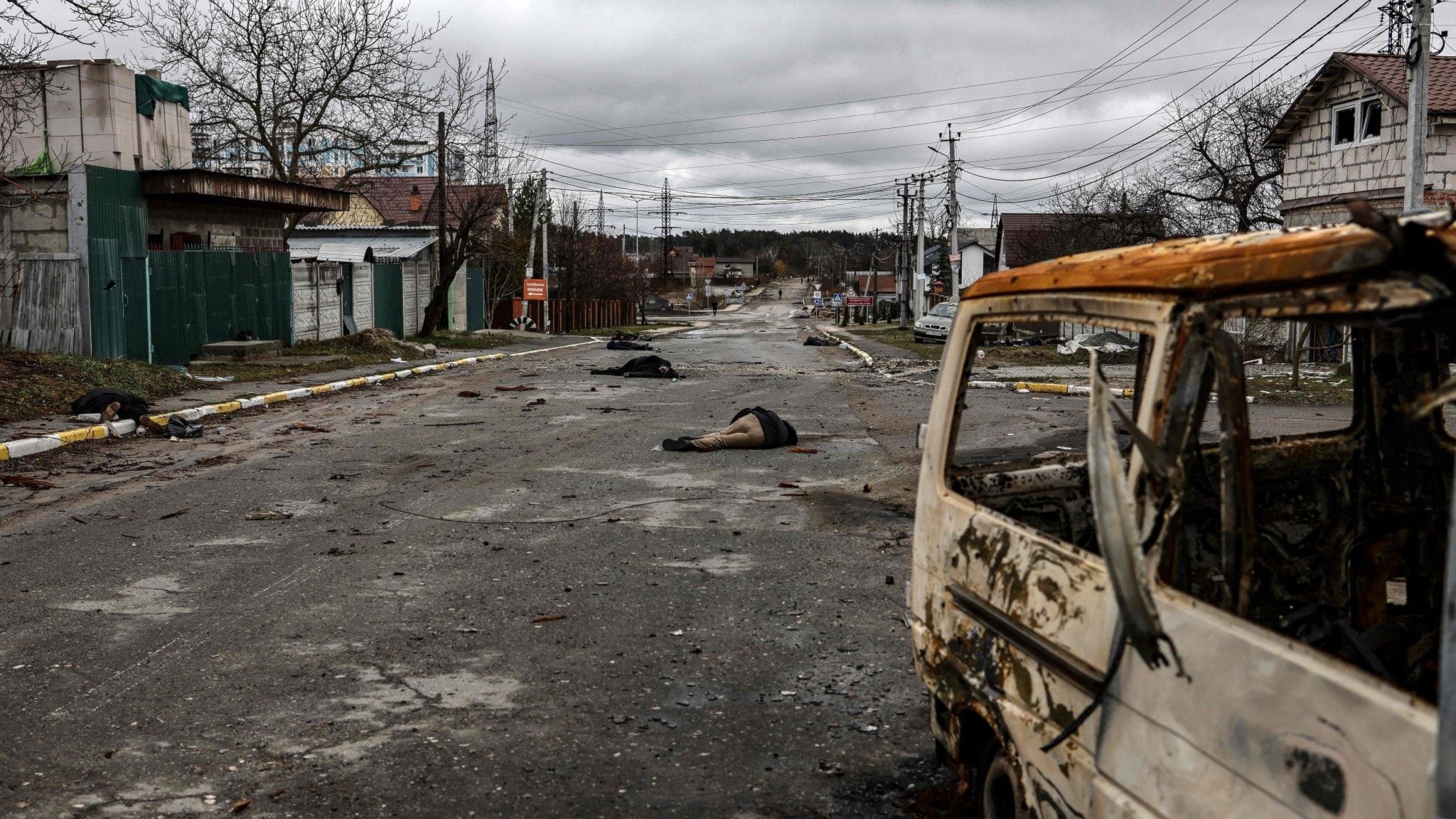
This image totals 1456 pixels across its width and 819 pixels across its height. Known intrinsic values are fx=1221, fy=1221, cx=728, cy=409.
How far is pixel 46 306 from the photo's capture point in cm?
1961

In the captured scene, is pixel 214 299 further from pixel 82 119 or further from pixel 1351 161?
pixel 1351 161

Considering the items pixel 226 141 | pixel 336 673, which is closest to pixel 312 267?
pixel 226 141

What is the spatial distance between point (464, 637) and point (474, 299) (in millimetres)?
44462

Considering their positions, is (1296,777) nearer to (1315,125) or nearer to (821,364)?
(821,364)

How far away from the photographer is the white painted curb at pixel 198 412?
1205cm

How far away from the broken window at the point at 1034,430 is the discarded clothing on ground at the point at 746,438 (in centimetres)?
179

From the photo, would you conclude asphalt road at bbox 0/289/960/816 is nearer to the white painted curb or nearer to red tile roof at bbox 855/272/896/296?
the white painted curb

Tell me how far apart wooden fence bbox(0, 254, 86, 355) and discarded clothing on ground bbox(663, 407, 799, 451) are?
12489 mm

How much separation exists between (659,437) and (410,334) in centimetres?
2763

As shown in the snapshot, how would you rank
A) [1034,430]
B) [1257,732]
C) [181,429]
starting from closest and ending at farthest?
[1257,732]
[181,429]
[1034,430]

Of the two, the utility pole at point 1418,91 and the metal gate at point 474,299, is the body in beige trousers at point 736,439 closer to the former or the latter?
the utility pole at point 1418,91

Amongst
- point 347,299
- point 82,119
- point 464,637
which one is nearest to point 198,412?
point 464,637

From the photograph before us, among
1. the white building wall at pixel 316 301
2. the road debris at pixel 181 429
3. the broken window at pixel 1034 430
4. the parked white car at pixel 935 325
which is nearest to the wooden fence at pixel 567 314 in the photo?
the parked white car at pixel 935 325

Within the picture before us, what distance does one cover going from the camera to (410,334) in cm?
3900
